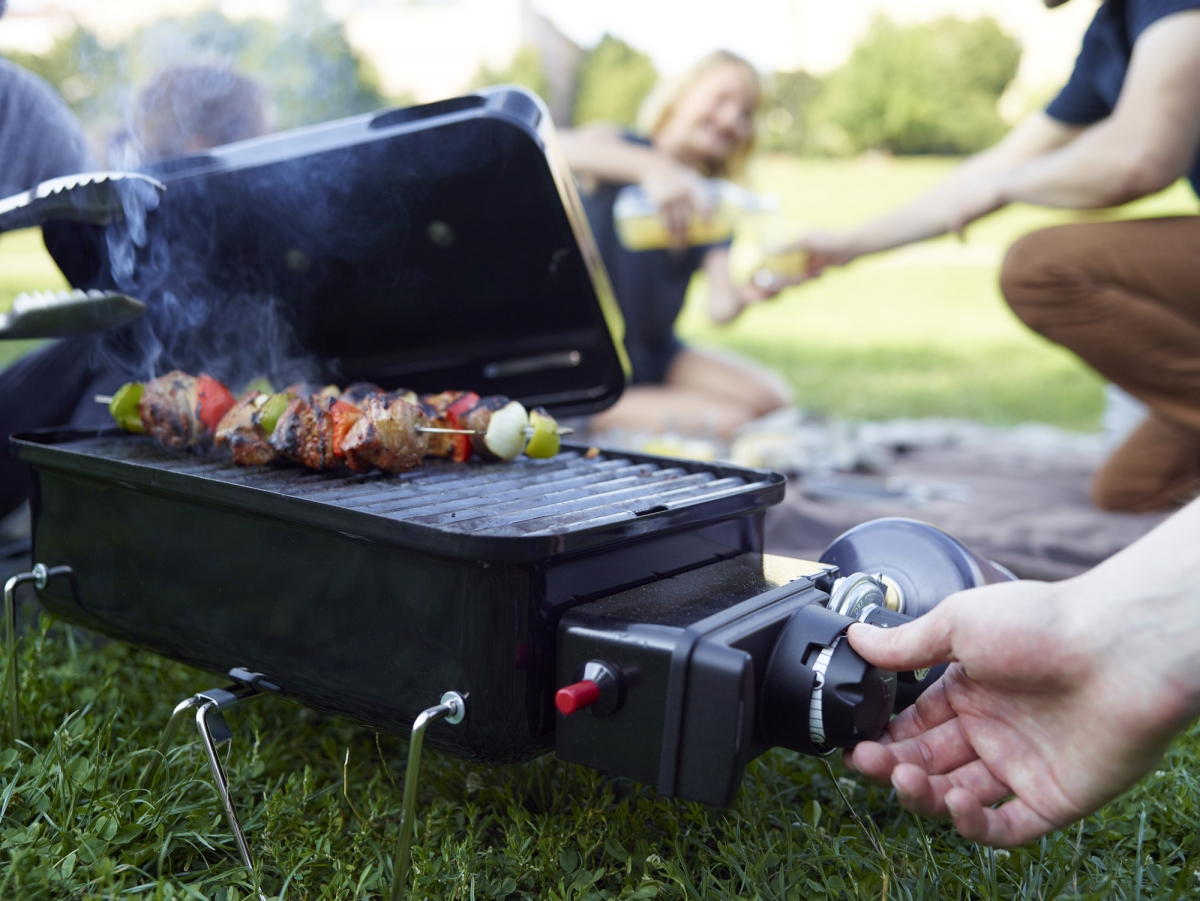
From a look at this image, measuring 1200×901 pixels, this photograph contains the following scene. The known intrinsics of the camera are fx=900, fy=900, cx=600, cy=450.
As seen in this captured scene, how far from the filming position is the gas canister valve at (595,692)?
3.79 feet

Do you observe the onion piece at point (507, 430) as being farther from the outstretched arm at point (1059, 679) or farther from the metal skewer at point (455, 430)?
the outstretched arm at point (1059, 679)

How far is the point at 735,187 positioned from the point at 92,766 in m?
4.75

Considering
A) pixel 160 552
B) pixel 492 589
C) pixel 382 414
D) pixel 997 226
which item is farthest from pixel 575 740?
pixel 997 226

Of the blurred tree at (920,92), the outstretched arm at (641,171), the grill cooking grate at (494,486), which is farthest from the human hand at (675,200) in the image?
the blurred tree at (920,92)

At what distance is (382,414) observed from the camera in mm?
1712

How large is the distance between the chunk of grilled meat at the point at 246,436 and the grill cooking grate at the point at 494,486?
0.02m

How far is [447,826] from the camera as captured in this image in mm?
1626

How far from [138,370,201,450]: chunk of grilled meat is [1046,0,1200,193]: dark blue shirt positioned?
2.89 meters

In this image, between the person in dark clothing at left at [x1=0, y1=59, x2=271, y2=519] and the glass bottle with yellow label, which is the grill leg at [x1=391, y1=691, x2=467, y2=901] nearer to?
the person in dark clothing at left at [x1=0, y1=59, x2=271, y2=519]

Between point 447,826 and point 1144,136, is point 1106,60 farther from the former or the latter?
point 447,826

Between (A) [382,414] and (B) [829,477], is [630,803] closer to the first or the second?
(A) [382,414]

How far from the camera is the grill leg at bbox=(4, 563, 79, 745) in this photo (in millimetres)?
1684

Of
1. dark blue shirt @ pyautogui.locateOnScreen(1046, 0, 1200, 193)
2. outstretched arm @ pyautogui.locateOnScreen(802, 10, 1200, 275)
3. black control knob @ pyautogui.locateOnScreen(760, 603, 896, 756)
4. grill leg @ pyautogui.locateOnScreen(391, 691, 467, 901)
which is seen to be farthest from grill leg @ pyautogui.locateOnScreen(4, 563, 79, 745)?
dark blue shirt @ pyautogui.locateOnScreen(1046, 0, 1200, 193)

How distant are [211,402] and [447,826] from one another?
989mm
